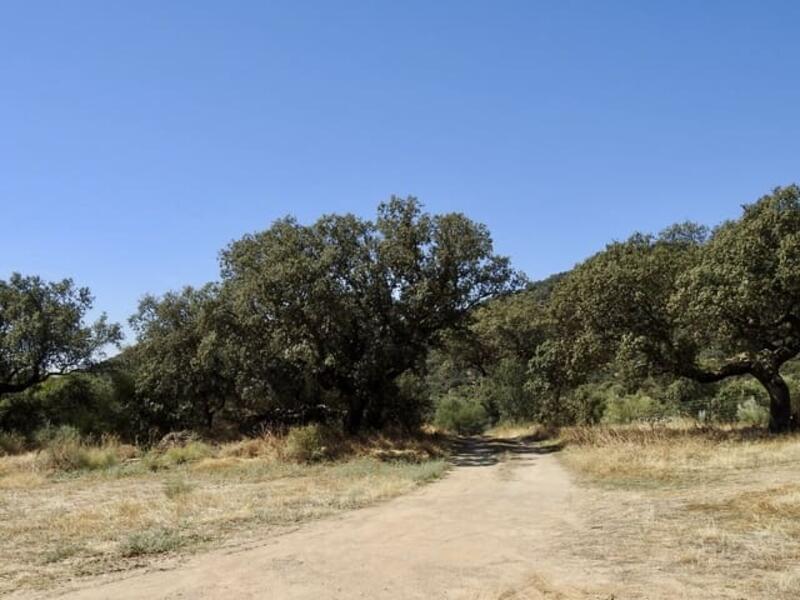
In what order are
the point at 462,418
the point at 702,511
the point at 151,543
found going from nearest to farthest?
the point at 151,543 < the point at 702,511 < the point at 462,418

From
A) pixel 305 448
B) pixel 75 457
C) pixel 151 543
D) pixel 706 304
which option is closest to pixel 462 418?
pixel 305 448

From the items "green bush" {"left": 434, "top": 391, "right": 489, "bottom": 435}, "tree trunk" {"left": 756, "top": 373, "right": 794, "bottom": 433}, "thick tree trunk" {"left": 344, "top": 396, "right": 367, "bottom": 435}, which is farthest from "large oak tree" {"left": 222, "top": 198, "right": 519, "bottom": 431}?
"green bush" {"left": 434, "top": 391, "right": 489, "bottom": 435}

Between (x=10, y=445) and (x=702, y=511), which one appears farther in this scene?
(x=10, y=445)

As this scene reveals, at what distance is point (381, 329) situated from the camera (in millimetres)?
28203

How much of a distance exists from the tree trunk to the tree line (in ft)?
0.22

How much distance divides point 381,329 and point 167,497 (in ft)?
49.7

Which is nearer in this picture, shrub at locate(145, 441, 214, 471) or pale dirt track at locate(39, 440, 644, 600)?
pale dirt track at locate(39, 440, 644, 600)

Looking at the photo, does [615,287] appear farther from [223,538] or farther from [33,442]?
[33,442]

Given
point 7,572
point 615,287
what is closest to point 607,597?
point 7,572

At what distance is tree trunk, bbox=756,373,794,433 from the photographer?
2283cm

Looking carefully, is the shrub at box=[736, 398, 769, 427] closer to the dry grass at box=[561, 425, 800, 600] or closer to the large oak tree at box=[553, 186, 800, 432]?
the large oak tree at box=[553, 186, 800, 432]

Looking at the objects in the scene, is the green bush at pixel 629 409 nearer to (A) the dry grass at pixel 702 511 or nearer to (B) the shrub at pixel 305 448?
(A) the dry grass at pixel 702 511

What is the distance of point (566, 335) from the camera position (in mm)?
30203

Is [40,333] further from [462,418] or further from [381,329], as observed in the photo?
[462,418]
